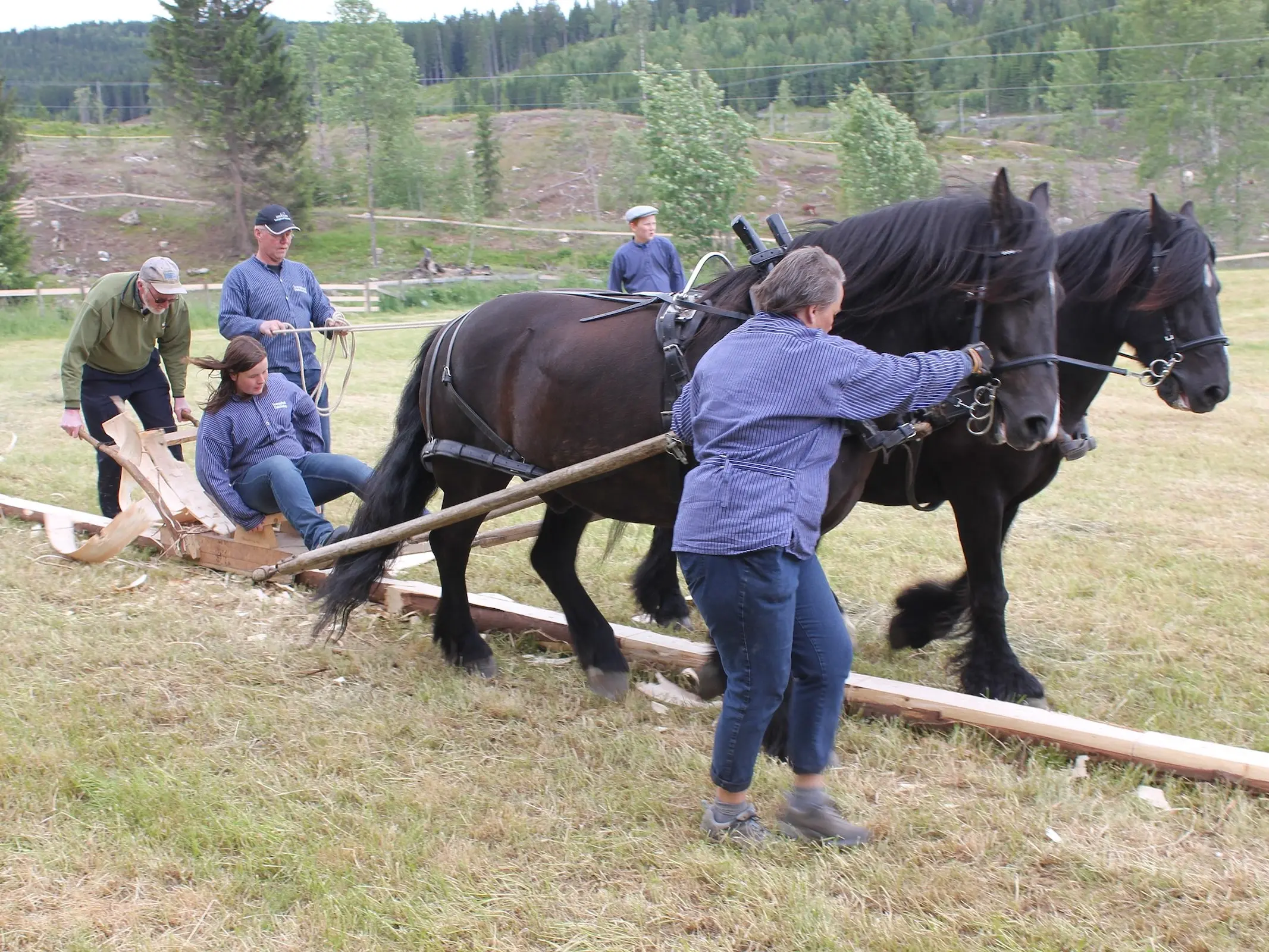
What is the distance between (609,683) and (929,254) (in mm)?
2032

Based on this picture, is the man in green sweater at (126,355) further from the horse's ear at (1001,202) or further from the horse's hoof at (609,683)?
the horse's ear at (1001,202)

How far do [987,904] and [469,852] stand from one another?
1.38m

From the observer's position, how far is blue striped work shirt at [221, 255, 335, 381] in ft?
19.6

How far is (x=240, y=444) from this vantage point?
5.46m

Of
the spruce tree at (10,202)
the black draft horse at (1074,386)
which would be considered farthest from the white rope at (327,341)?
the spruce tree at (10,202)

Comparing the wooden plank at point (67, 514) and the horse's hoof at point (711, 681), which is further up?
the wooden plank at point (67, 514)

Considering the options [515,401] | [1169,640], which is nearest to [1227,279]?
[1169,640]

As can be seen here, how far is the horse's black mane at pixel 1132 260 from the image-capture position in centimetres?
417

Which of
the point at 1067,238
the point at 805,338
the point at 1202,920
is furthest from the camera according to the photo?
the point at 1067,238

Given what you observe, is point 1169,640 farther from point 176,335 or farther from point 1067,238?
point 176,335

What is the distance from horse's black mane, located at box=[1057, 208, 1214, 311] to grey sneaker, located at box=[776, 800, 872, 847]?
238 centimetres

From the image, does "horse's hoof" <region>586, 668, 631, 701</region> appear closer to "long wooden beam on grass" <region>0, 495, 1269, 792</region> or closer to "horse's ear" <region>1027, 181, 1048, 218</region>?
"long wooden beam on grass" <region>0, 495, 1269, 792</region>

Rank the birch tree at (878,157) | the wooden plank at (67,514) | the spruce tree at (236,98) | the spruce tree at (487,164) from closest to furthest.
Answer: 1. the wooden plank at (67,514)
2. the birch tree at (878,157)
3. the spruce tree at (236,98)
4. the spruce tree at (487,164)

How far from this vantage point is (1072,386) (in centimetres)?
410
